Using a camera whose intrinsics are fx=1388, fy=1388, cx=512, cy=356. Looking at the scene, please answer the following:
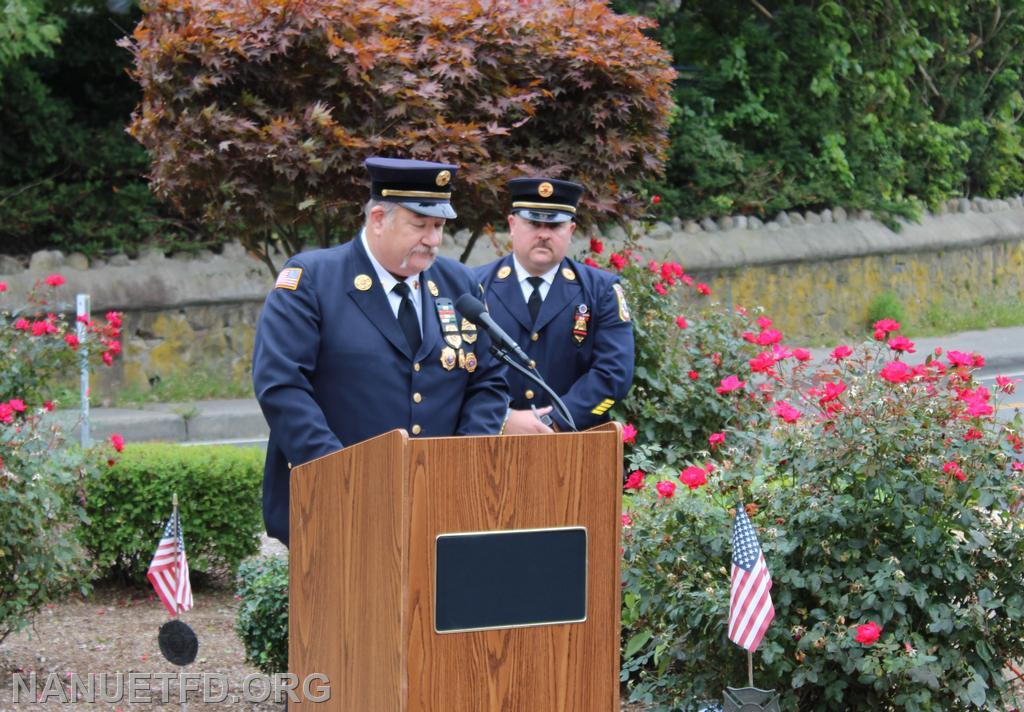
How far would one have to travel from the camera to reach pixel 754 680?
447cm

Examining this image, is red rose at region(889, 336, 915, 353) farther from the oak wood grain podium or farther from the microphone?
the oak wood grain podium

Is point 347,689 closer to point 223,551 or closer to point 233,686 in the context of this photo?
point 233,686

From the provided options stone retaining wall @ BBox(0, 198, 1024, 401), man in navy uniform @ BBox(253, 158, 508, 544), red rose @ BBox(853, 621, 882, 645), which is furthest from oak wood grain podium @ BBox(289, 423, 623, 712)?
stone retaining wall @ BBox(0, 198, 1024, 401)

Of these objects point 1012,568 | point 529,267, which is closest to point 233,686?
point 529,267

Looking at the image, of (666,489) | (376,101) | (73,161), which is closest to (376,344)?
(666,489)

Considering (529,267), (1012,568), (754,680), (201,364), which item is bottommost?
(201,364)

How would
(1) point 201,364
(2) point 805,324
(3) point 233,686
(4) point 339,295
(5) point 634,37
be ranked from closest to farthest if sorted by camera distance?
(4) point 339,295
(3) point 233,686
(5) point 634,37
(1) point 201,364
(2) point 805,324

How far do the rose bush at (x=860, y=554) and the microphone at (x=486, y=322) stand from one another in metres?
0.95

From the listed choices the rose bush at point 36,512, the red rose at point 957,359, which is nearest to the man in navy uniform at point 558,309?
the red rose at point 957,359

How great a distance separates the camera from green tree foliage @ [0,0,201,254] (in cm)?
1484

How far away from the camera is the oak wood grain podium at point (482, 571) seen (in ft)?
9.96

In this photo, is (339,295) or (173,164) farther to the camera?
(173,164)

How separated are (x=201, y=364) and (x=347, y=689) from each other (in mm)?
12119

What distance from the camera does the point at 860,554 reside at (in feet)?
14.4
